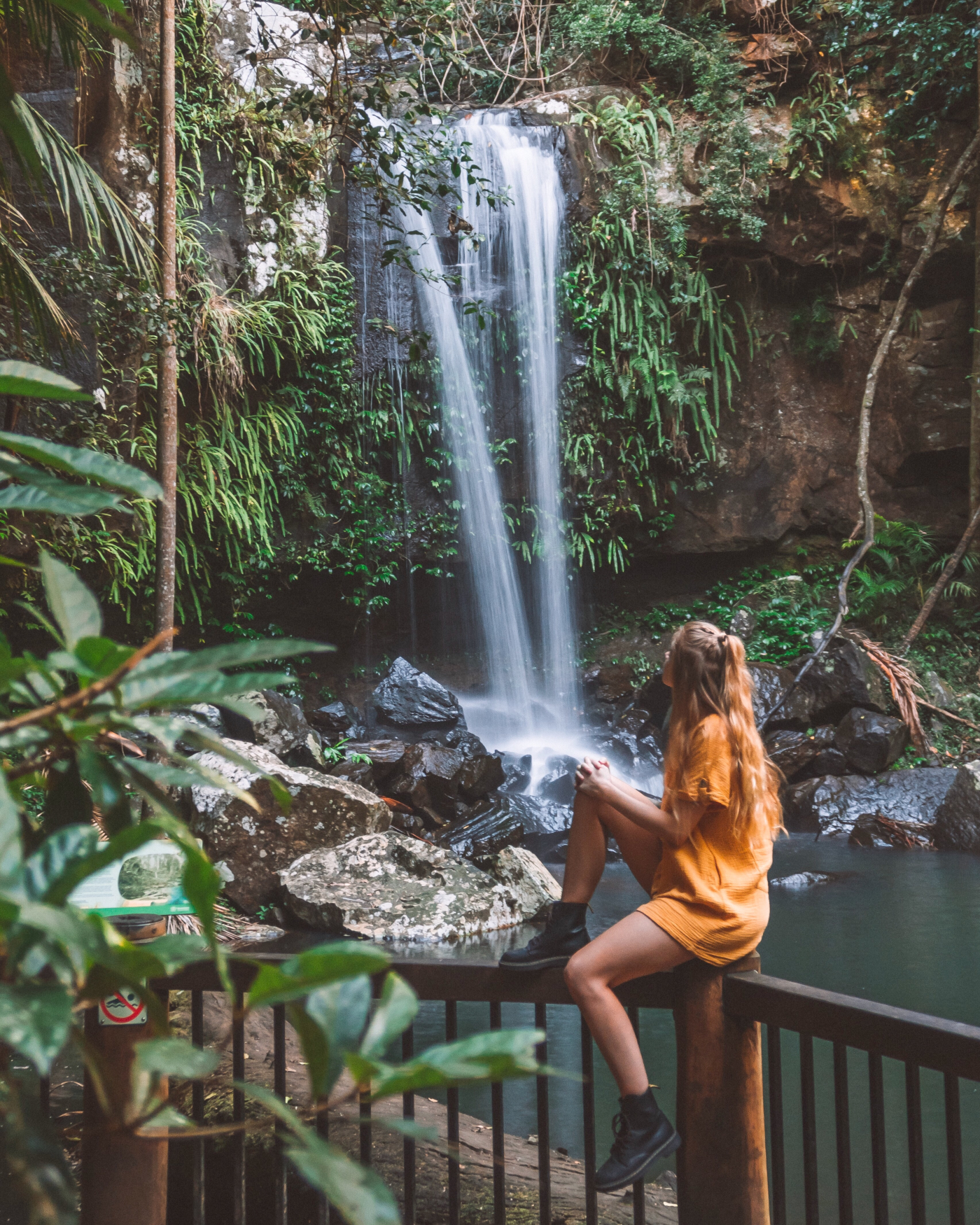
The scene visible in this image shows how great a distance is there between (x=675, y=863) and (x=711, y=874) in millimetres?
88

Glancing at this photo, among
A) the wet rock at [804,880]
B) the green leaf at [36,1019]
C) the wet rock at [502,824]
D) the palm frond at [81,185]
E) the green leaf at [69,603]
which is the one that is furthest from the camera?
the wet rock at [502,824]

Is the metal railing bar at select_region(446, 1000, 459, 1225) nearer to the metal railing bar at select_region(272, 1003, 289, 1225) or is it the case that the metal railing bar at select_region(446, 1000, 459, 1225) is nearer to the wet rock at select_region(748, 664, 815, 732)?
the metal railing bar at select_region(272, 1003, 289, 1225)

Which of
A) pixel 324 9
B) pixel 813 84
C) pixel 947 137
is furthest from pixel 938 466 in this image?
pixel 324 9

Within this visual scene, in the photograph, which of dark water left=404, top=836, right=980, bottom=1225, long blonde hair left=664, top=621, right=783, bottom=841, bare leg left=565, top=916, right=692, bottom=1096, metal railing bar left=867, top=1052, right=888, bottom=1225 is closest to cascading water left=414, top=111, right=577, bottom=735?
dark water left=404, top=836, right=980, bottom=1225

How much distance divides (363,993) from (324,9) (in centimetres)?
521

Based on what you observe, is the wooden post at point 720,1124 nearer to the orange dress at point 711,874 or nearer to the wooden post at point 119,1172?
the orange dress at point 711,874

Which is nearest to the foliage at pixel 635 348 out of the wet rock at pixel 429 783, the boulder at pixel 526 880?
the wet rock at pixel 429 783

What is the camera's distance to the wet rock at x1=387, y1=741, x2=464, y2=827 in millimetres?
7395

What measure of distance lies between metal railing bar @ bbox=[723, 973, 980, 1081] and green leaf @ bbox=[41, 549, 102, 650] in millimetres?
1361

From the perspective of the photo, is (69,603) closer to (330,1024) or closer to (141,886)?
(330,1024)

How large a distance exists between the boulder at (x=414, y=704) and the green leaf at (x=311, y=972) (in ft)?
27.4

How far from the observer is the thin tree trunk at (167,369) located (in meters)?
4.82

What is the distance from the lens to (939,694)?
31.0ft

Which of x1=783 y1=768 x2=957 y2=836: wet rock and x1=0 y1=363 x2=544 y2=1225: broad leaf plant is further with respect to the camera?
x1=783 y1=768 x2=957 y2=836: wet rock
